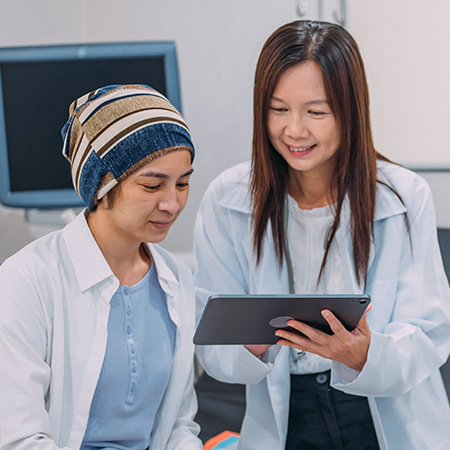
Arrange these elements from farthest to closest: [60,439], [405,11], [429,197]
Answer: [405,11], [429,197], [60,439]

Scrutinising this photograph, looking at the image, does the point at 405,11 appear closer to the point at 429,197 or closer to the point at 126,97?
the point at 429,197

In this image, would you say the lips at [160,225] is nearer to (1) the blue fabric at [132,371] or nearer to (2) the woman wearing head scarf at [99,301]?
(2) the woman wearing head scarf at [99,301]

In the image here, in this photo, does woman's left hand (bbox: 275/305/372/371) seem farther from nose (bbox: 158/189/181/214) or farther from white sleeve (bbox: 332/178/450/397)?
nose (bbox: 158/189/181/214)

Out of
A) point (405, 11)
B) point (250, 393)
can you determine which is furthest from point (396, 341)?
point (405, 11)

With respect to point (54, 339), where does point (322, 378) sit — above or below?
below

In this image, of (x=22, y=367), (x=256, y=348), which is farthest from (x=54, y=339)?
(x=256, y=348)

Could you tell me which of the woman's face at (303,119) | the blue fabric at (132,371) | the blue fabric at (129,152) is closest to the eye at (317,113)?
Answer: the woman's face at (303,119)

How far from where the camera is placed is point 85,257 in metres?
0.99

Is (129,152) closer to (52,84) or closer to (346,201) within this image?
(346,201)

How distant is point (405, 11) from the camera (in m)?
2.03

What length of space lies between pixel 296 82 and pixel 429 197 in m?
0.40

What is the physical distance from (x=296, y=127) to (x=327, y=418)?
62cm

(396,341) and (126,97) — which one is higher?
(126,97)

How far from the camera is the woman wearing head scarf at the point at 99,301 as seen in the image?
888 mm
